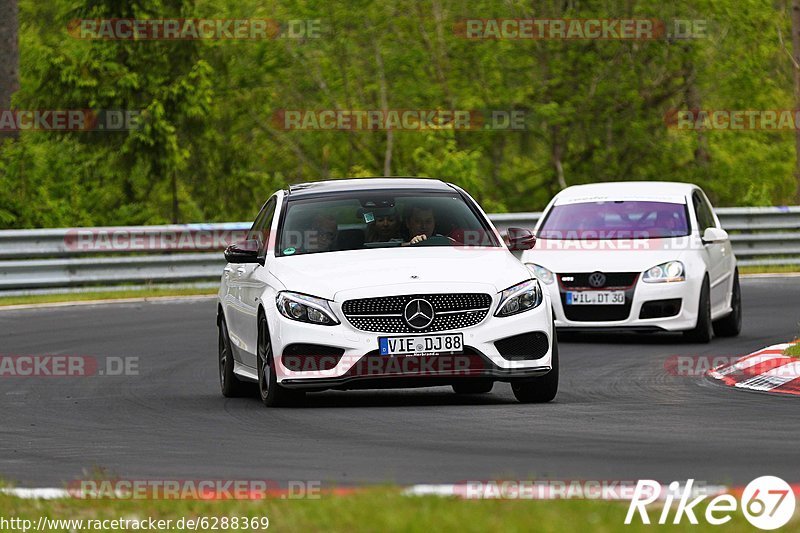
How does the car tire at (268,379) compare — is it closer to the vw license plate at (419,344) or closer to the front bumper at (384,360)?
the front bumper at (384,360)

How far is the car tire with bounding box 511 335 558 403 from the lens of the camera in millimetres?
11891

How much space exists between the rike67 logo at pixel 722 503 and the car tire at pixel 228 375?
242 inches

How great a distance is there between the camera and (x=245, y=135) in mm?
39688

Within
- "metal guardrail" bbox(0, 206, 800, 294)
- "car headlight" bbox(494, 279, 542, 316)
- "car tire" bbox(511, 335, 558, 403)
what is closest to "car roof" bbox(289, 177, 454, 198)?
"car headlight" bbox(494, 279, 542, 316)

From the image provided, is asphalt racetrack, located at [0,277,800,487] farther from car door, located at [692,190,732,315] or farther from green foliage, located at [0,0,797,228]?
green foliage, located at [0,0,797,228]

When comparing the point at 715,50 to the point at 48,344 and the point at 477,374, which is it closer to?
the point at 48,344

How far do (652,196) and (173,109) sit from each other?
1573 centimetres

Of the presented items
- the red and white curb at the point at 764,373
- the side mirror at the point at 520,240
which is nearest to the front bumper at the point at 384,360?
the side mirror at the point at 520,240

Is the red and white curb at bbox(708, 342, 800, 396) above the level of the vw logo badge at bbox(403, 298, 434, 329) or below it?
below

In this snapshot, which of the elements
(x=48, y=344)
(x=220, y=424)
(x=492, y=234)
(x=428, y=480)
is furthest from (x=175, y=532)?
(x=48, y=344)

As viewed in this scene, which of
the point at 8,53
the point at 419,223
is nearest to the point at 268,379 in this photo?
the point at 419,223

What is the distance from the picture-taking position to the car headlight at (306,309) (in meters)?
11.5

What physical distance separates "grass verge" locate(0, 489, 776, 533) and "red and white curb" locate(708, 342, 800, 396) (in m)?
5.96

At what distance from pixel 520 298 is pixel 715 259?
6597 millimetres
